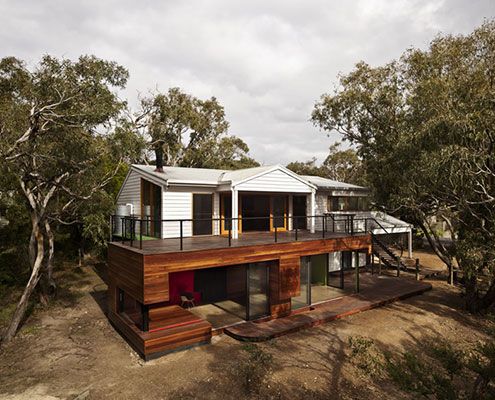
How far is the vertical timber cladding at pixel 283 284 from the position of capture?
42.8ft

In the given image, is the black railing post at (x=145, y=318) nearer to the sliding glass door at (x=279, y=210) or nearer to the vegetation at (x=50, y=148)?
the vegetation at (x=50, y=148)

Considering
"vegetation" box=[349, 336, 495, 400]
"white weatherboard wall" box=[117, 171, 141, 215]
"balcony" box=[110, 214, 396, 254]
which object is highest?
"white weatherboard wall" box=[117, 171, 141, 215]

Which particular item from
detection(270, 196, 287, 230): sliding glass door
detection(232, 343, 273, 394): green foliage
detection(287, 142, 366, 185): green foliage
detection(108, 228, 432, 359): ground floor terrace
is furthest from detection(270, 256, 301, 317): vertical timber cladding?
detection(287, 142, 366, 185): green foliage

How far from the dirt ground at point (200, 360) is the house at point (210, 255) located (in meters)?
A: 0.89

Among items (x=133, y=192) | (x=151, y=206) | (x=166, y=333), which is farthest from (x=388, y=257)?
(x=133, y=192)

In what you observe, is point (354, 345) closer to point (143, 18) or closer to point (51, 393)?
point (51, 393)

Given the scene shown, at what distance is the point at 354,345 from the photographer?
A: 35.0ft

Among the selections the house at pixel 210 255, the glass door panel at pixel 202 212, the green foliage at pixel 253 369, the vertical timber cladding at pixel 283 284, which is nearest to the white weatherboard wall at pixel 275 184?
the house at pixel 210 255

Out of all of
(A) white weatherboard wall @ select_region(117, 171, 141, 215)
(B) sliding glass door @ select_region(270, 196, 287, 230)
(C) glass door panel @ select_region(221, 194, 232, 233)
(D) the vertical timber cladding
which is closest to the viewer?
(D) the vertical timber cladding

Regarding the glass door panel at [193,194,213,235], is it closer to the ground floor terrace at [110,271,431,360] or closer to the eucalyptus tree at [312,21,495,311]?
the ground floor terrace at [110,271,431,360]

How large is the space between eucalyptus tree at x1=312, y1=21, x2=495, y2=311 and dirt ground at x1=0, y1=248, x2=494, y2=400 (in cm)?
347

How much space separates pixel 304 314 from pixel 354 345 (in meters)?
3.14

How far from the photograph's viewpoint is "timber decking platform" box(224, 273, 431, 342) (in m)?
11.6

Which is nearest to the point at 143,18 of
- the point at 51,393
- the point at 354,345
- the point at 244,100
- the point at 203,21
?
the point at 203,21
